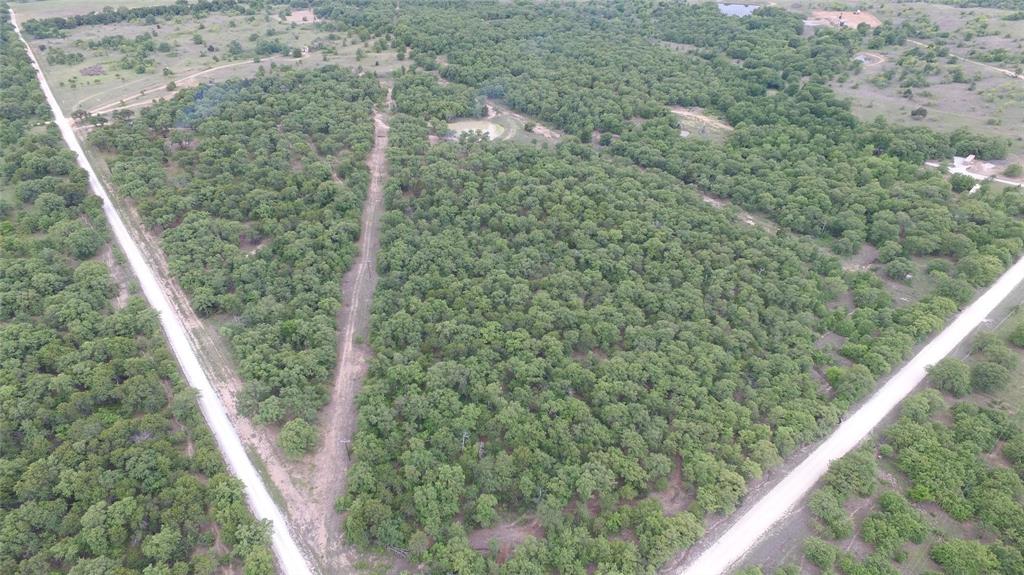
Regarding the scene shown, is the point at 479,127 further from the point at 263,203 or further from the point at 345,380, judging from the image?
the point at 345,380

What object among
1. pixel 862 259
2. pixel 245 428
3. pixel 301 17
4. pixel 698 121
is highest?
pixel 301 17

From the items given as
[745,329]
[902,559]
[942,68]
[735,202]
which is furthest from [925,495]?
[942,68]

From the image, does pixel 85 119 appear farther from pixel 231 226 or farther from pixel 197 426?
pixel 197 426

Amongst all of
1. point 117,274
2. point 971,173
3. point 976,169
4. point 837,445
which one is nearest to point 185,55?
point 117,274

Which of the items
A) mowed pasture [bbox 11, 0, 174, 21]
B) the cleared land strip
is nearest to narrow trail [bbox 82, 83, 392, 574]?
the cleared land strip

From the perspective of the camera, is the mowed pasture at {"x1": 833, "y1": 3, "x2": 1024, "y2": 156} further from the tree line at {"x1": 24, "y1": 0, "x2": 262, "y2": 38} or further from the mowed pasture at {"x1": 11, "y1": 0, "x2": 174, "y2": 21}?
the mowed pasture at {"x1": 11, "y1": 0, "x2": 174, "y2": 21}

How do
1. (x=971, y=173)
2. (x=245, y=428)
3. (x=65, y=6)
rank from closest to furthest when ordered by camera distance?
(x=245, y=428) → (x=971, y=173) → (x=65, y=6)

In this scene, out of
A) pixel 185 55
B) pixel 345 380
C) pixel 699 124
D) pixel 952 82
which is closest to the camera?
pixel 345 380

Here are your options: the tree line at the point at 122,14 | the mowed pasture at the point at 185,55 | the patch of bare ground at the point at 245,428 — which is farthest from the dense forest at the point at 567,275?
the tree line at the point at 122,14
